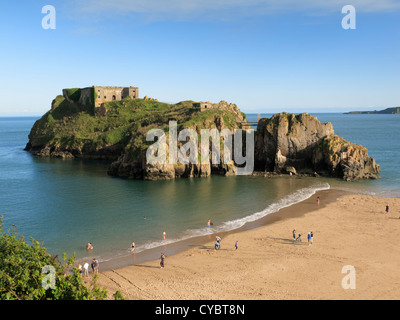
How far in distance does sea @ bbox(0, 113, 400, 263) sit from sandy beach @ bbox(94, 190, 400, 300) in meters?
3.97

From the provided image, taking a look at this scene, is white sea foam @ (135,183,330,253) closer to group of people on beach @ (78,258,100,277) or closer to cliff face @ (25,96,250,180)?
group of people on beach @ (78,258,100,277)

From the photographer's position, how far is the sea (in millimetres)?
34031

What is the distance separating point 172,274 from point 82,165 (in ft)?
207

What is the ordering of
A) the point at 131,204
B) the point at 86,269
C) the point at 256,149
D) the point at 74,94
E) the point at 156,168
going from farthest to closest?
the point at 74,94 → the point at 256,149 → the point at 156,168 → the point at 131,204 → the point at 86,269

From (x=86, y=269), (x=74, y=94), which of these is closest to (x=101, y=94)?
(x=74, y=94)

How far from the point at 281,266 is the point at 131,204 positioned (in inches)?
998

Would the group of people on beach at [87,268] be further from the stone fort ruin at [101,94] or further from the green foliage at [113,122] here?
the stone fort ruin at [101,94]

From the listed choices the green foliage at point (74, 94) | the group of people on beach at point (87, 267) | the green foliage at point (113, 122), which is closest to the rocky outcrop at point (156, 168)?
the green foliage at point (113, 122)

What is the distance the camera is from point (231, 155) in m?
72.7

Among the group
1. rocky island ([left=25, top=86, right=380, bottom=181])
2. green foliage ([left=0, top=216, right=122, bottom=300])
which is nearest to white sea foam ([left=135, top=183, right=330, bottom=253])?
rocky island ([left=25, top=86, right=380, bottom=181])

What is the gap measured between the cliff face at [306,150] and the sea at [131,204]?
3.85m

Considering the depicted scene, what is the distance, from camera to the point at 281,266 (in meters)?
27.6

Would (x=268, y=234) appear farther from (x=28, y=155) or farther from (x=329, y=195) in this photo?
(x=28, y=155)

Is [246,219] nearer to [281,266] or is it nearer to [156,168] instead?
[281,266]
